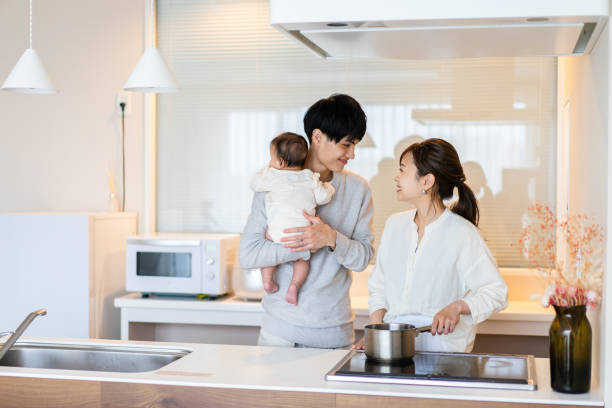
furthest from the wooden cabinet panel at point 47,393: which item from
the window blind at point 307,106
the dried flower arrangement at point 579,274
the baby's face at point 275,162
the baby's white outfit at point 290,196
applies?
the window blind at point 307,106

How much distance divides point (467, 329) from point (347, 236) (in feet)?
1.51

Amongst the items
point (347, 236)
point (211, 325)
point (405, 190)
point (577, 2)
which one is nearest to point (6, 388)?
point (347, 236)

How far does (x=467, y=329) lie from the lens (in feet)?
6.47

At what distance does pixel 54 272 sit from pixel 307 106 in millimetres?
1465

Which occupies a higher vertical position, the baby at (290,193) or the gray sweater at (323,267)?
the baby at (290,193)

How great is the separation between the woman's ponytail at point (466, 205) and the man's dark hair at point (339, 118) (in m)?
0.34

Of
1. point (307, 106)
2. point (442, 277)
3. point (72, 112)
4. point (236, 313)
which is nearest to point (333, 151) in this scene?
point (442, 277)

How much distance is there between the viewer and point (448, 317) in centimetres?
181

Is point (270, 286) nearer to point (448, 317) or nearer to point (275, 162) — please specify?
point (275, 162)

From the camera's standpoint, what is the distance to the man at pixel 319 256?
203cm

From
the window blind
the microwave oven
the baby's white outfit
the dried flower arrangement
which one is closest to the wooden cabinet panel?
the baby's white outfit

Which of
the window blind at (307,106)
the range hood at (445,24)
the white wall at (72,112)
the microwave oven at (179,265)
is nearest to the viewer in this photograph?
the range hood at (445,24)

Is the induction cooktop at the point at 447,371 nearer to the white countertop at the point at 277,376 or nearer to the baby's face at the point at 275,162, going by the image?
the white countertop at the point at 277,376

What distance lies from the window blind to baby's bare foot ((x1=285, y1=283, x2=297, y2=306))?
1527mm
